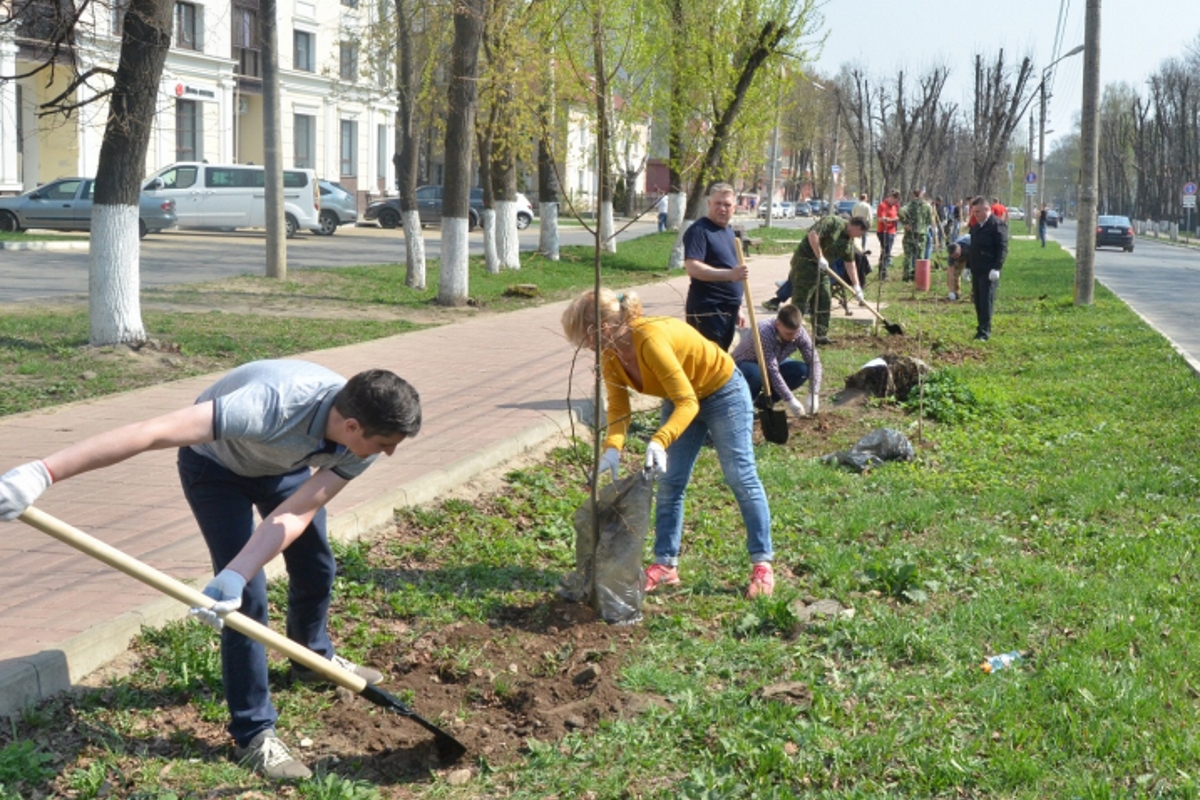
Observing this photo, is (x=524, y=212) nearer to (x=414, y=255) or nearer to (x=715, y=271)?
(x=414, y=255)

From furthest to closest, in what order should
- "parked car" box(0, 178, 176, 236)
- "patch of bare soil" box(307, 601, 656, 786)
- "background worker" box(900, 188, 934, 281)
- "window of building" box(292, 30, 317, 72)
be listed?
"window of building" box(292, 30, 317, 72), "parked car" box(0, 178, 176, 236), "background worker" box(900, 188, 934, 281), "patch of bare soil" box(307, 601, 656, 786)

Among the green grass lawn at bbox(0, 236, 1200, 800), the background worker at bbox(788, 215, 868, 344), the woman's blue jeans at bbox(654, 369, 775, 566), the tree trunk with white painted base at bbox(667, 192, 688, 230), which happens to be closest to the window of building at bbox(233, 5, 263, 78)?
the tree trunk with white painted base at bbox(667, 192, 688, 230)

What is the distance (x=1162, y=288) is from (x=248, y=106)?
32.1 metres

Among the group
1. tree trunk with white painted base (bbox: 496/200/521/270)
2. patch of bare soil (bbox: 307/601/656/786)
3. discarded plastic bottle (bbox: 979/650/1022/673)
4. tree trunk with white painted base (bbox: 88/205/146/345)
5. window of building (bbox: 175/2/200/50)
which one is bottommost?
patch of bare soil (bbox: 307/601/656/786)

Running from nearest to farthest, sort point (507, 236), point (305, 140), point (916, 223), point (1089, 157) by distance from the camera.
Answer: point (1089, 157) < point (916, 223) < point (507, 236) < point (305, 140)

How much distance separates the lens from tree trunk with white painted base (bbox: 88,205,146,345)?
10633 millimetres

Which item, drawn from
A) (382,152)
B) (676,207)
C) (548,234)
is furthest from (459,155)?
(382,152)

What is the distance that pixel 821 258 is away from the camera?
1171cm

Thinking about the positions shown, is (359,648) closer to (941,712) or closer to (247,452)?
(247,452)

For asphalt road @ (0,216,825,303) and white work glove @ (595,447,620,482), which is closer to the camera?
white work glove @ (595,447,620,482)

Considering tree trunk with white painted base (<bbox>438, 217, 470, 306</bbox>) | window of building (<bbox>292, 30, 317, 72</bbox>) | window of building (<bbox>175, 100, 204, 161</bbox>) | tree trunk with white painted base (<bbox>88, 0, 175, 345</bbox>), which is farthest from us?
window of building (<bbox>292, 30, 317, 72</bbox>)

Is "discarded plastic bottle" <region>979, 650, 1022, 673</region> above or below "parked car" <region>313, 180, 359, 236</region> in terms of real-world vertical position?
below

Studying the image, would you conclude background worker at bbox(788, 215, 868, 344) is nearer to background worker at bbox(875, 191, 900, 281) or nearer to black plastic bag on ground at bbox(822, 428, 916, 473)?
black plastic bag on ground at bbox(822, 428, 916, 473)

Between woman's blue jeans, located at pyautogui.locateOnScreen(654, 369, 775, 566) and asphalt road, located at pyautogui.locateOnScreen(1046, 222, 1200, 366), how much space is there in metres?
8.93
